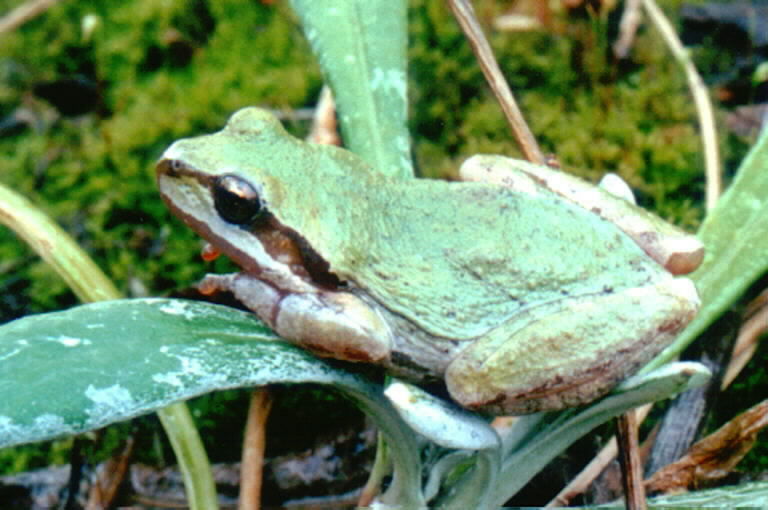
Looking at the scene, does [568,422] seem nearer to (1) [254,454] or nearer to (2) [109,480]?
(1) [254,454]

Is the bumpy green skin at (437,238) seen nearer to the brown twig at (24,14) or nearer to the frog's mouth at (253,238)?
the frog's mouth at (253,238)

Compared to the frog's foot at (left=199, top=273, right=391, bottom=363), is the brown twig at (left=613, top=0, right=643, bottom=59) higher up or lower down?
higher up

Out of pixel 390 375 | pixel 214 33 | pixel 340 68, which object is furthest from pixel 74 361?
pixel 214 33

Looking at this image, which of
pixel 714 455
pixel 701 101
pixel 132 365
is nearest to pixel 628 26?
pixel 701 101

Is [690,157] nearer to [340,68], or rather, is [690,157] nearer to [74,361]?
[340,68]

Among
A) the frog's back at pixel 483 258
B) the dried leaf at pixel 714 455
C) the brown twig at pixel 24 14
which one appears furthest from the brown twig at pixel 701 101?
the brown twig at pixel 24 14

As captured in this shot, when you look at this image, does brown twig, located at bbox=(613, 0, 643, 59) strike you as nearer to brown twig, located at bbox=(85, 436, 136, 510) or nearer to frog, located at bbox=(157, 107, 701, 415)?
frog, located at bbox=(157, 107, 701, 415)

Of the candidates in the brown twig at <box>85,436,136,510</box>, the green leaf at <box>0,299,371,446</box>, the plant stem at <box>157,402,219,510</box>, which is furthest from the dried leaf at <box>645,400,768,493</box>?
the brown twig at <box>85,436,136,510</box>

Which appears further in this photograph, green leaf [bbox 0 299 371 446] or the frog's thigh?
the frog's thigh
